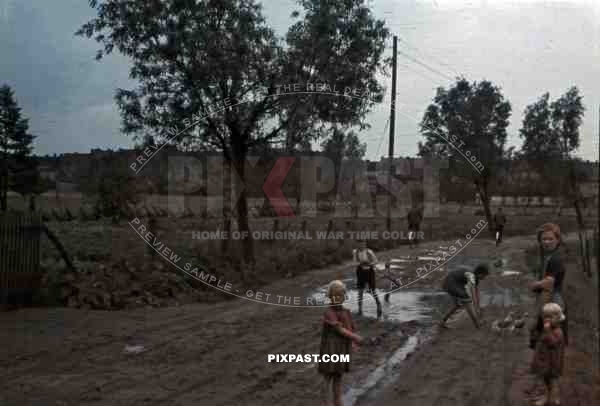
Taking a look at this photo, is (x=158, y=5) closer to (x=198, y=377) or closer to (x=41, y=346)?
(x=41, y=346)

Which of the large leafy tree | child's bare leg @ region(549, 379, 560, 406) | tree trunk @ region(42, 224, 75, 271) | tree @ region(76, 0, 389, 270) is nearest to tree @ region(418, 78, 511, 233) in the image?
the large leafy tree

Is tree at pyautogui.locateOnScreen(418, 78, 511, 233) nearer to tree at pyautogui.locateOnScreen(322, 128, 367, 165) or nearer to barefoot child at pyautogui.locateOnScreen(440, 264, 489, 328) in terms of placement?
tree at pyautogui.locateOnScreen(322, 128, 367, 165)

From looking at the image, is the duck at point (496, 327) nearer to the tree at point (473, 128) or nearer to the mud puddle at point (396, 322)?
the mud puddle at point (396, 322)

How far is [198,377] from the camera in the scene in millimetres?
6355

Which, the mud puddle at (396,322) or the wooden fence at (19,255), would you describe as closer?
the mud puddle at (396,322)

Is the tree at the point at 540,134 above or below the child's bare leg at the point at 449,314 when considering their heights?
above

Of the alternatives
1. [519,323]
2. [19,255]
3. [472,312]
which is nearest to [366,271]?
[472,312]

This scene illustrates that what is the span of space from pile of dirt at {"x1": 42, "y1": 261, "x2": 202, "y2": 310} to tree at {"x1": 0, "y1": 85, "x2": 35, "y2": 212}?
3.07 metres

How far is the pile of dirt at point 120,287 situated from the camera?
1042cm

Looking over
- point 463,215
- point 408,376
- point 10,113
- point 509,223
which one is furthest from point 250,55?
point 509,223

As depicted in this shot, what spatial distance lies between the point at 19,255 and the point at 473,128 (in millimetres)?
12196

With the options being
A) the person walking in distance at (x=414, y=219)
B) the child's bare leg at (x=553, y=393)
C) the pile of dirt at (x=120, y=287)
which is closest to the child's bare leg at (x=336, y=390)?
the child's bare leg at (x=553, y=393)

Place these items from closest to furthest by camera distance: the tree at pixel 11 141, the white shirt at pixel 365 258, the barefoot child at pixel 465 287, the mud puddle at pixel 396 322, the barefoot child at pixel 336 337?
Result: the barefoot child at pixel 336 337
the mud puddle at pixel 396 322
the barefoot child at pixel 465 287
the white shirt at pixel 365 258
the tree at pixel 11 141

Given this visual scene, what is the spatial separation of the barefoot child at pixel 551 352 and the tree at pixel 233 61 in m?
6.85
